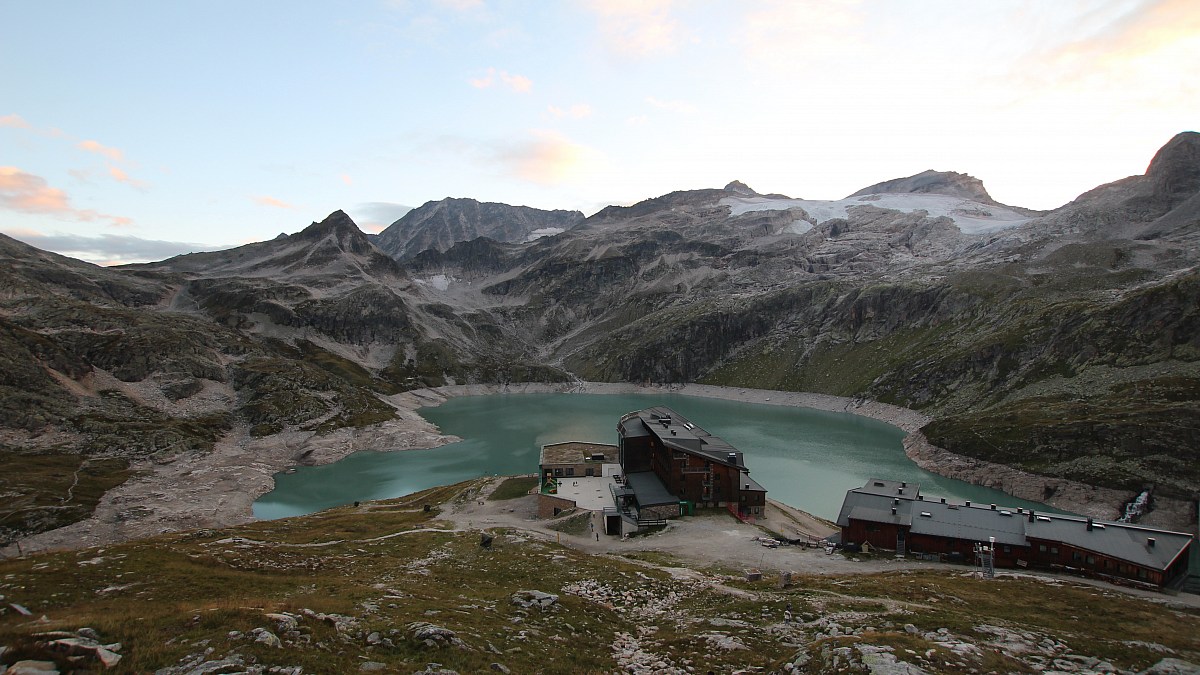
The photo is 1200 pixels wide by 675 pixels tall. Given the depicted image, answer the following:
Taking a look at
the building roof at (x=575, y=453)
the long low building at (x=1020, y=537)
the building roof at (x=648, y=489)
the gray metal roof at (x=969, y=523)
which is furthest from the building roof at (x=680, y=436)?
the gray metal roof at (x=969, y=523)

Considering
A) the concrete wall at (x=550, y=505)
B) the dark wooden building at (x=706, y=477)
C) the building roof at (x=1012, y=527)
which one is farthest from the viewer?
the concrete wall at (x=550, y=505)

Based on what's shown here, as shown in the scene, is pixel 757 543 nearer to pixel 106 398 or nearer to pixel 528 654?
pixel 528 654

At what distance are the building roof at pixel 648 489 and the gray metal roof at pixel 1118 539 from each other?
30.9 metres

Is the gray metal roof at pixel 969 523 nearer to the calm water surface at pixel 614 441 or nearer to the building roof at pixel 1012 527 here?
the building roof at pixel 1012 527

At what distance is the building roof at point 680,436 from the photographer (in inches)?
2341

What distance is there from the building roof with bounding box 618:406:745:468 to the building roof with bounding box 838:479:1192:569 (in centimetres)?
1265

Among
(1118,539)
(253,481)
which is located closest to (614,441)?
(253,481)

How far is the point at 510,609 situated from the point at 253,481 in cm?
8932

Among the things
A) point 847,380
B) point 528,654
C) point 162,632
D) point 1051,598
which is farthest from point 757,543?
point 847,380

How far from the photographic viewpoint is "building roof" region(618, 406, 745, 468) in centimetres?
5947

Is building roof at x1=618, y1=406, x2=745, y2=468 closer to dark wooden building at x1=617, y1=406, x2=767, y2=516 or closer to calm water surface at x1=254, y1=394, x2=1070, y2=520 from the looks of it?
dark wooden building at x1=617, y1=406, x2=767, y2=516

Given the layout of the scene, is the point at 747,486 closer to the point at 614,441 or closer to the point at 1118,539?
the point at 1118,539

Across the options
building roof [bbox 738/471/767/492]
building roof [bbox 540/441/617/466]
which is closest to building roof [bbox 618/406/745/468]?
building roof [bbox 738/471/767/492]

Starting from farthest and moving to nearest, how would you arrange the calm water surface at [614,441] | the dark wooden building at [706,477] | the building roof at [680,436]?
the calm water surface at [614,441]
the building roof at [680,436]
the dark wooden building at [706,477]
